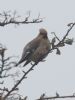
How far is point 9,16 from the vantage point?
6895mm

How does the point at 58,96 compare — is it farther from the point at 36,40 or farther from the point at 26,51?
the point at 36,40

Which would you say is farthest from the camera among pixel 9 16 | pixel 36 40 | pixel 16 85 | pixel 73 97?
pixel 9 16

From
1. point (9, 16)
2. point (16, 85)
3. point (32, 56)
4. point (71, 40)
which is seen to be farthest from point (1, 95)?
point (9, 16)

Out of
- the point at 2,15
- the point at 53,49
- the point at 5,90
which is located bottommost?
the point at 2,15

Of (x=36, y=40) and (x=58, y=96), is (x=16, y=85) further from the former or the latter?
(x=36, y=40)

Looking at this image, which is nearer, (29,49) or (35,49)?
(29,49)

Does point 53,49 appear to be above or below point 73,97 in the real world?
above

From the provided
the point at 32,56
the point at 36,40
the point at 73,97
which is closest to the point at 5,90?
the point at 73,97

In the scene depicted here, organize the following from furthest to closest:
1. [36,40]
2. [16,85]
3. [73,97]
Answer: [36,40] → [16,85] → [73,97]

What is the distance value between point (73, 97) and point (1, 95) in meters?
0.49

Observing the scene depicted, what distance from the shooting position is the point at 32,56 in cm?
411

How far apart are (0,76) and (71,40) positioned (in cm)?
60

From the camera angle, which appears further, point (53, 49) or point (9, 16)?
point (9, 16)

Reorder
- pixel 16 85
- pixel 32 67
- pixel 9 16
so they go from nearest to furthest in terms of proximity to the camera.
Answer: pixel 16 85 < pixel 32 67 < pixel 9 16
